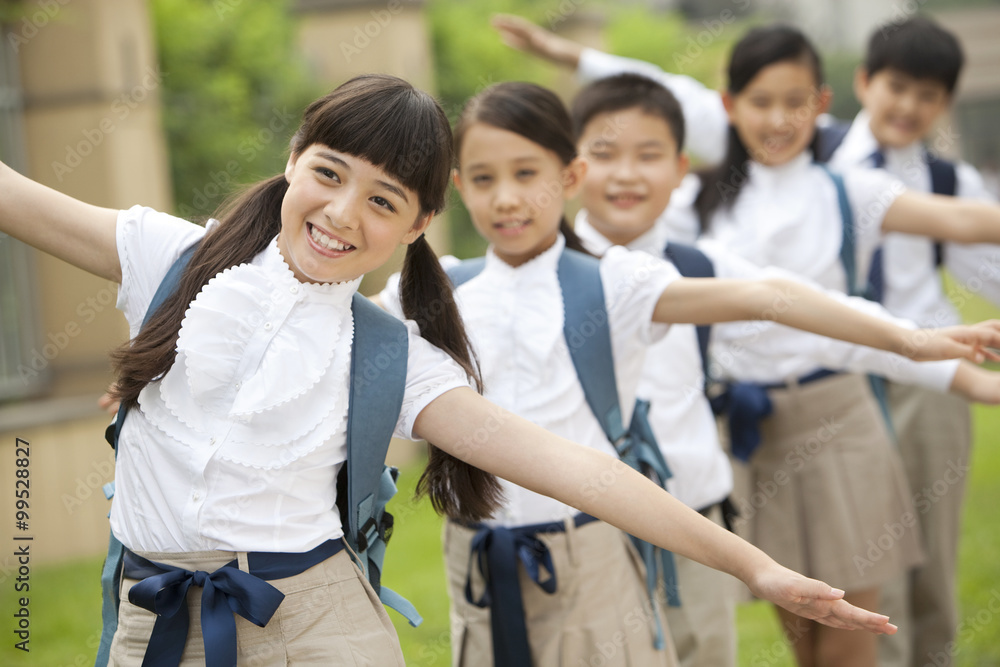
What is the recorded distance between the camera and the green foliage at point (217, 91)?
24.1 feet

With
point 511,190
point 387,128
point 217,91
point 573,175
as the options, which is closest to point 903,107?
point 573,175

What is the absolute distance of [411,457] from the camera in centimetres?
773

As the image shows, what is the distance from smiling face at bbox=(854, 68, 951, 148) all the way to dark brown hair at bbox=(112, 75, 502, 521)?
2.22 meters

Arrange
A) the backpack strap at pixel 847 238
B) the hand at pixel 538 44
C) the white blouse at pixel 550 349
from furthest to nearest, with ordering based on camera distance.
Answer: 1. the hand at pixel 538 44
2. the backpack strap at pixel 847 238
3. the white blouse at pixel 550 349

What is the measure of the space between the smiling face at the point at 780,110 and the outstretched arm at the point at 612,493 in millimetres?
1687

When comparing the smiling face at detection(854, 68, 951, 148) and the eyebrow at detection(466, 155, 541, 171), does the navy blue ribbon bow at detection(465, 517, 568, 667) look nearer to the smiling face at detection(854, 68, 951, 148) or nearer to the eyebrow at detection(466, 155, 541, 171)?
the eyebrow at detection(466, 155, 541, 171)

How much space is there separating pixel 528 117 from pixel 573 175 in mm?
203

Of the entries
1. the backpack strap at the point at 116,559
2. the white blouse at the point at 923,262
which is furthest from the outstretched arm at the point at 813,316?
the white blouse at the point at 923,262

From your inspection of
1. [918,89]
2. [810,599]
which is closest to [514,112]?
[810,599]

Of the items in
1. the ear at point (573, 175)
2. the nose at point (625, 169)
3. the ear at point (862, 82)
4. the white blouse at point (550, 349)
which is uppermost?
the ear at point (862, 82)

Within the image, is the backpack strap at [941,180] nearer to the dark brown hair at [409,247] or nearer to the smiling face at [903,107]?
the smiling face at [903,107]

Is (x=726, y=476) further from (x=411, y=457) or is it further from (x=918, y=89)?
(x=411, y=457)
